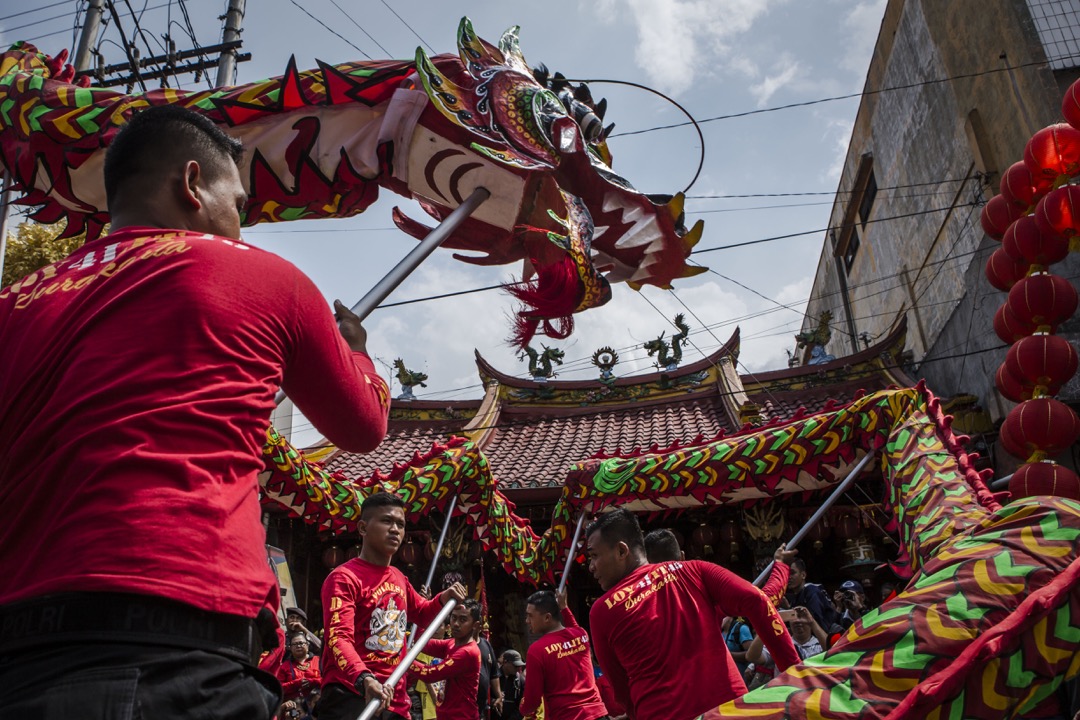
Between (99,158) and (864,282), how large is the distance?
16.9 m

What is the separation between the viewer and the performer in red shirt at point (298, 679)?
274 inches

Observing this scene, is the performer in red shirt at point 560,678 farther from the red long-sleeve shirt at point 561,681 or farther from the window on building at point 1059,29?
the window on building at point 1059,29

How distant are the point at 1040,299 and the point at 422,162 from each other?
5.24 metres

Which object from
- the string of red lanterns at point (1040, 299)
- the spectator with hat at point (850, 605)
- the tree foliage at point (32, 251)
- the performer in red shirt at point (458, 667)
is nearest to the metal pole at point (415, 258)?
the performer in red shirt at point (458, 667)

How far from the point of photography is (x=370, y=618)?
4238 mm

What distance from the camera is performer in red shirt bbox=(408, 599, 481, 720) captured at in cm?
536

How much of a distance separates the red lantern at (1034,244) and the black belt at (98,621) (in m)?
6.92

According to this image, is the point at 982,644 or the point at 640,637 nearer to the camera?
the point at 982,644

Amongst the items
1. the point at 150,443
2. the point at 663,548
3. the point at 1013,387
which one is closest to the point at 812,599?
the point at 1013,387

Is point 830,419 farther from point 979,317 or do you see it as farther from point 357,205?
point 979,317

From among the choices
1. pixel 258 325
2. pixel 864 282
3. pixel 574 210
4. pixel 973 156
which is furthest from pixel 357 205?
pixel 864 282

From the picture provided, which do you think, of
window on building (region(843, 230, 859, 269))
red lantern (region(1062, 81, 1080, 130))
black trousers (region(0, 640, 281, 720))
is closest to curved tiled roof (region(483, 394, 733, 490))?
red lantern (region(1062, 81, 1080, 130))

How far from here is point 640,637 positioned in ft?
10.7

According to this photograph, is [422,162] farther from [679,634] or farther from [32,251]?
[32,251]
